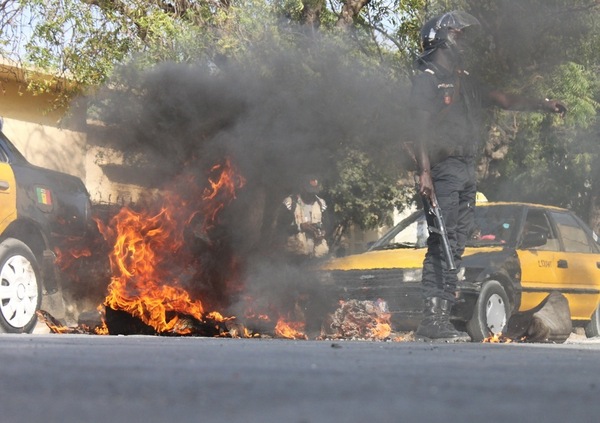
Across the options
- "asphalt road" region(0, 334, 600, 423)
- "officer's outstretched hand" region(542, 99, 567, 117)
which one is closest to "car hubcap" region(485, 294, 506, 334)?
"officer's outstretched hand" region(542, 99, 567, 117)

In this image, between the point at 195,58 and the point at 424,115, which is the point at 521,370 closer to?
the point at 424,115

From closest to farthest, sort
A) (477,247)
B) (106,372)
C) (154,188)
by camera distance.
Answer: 1. (106,372)
2. (154,188)
3. (477,247)

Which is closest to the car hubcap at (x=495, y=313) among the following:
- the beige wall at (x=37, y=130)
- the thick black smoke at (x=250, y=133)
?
the thick black smoke at (x=250, y=133)

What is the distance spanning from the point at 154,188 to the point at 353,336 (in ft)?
6.66

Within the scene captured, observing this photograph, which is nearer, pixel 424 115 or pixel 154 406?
pixel 154 406

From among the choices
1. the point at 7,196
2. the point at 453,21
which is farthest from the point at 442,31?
the point at 7,196

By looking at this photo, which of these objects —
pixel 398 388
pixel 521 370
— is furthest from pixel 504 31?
pixel 398 388

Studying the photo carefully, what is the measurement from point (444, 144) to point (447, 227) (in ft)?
1.94

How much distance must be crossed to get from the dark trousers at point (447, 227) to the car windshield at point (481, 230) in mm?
2337

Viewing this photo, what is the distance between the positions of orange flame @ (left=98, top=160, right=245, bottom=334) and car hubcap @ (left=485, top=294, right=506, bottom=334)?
2.49m

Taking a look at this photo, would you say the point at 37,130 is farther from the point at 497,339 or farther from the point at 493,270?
the point at 497,339

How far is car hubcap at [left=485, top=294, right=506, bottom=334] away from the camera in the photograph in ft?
32.4

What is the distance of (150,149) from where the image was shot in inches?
381

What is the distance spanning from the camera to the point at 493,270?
10047mm
